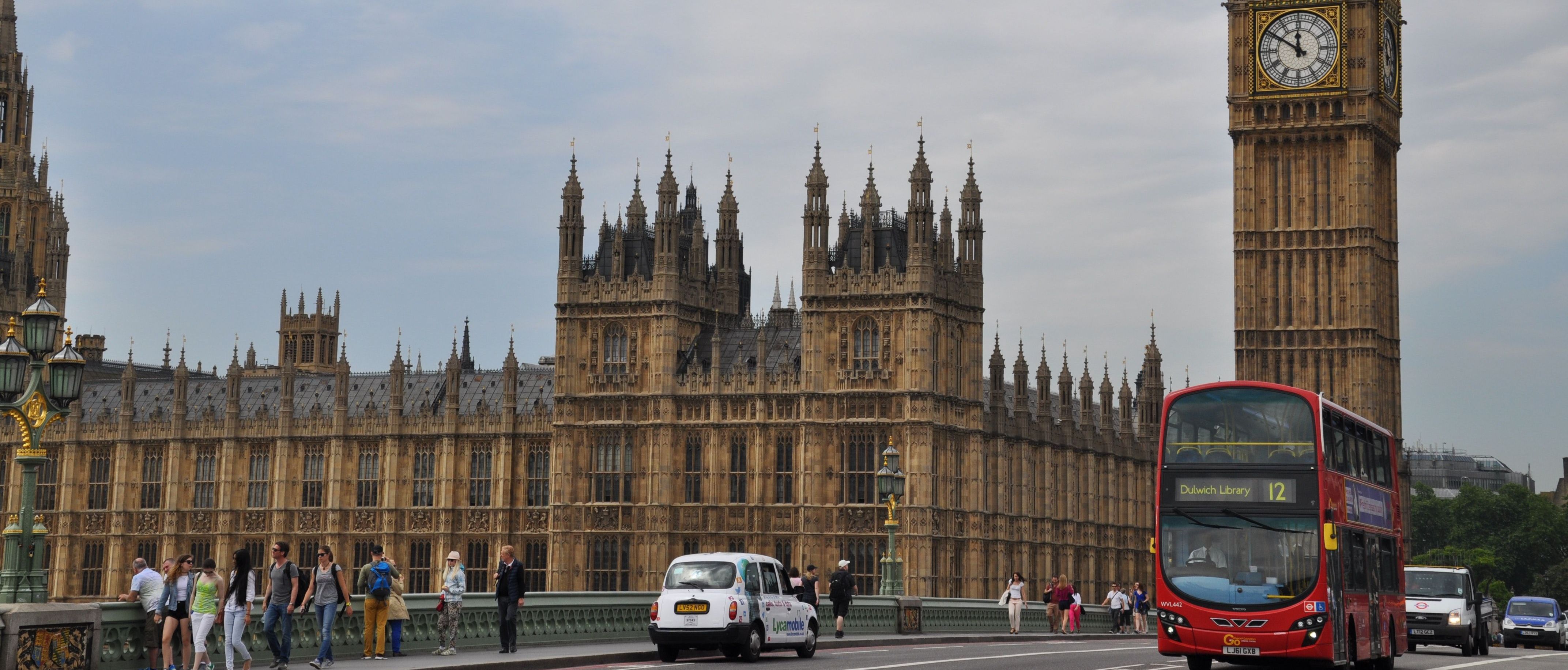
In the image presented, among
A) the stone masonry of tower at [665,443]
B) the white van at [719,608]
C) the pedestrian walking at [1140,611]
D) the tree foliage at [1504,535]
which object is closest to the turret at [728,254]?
the stone masonry of tower at [665,443]

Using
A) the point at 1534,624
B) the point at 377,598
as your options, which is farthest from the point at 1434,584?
the point at 377,598

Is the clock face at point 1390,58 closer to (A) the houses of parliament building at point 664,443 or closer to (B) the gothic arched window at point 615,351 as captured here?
(A) the houses of parliament building at point 664,443

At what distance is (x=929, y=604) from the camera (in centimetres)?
4984

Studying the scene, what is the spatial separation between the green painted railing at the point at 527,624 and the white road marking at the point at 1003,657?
473cm

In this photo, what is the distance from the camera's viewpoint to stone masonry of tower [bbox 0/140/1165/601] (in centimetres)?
7012

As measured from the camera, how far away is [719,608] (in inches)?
1319

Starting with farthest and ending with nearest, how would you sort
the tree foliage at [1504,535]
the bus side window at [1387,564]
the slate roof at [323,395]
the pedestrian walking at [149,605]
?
the tree foliage at [1504,535] → the slate roof at [323,395] → the bus side window at [1387,564] → the pedestrian walking at [149,605]

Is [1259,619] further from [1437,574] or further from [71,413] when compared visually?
[71,413]

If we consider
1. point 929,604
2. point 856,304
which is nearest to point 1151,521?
point 856,304

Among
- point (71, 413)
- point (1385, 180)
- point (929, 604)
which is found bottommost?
point (929, 604)

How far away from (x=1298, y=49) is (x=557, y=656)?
225ft

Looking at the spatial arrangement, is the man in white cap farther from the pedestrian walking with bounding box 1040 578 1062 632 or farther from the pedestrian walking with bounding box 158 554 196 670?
the pedestrian walking with bounding box 158 554 196 670

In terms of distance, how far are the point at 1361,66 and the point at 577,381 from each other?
40551mm

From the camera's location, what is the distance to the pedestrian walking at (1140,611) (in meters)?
58.5
